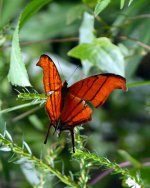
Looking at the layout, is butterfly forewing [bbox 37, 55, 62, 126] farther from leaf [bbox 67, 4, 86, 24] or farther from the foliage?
leaf [bbox 67, 4, 86, 24]

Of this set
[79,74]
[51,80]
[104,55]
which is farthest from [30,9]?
[79,74]

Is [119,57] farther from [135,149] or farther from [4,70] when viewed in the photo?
[135,149]

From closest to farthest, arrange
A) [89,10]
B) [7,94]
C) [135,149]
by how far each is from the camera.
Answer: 1. [89,10]
2. [7,94]
3. [135,149]

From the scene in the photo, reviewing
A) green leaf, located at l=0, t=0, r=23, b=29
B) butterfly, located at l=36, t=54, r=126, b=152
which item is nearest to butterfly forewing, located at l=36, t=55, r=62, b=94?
butterfly, located at l=36, t=54, r=126, b=152

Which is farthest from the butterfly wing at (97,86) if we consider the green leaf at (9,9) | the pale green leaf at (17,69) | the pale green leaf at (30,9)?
the green leaf at (9,9)

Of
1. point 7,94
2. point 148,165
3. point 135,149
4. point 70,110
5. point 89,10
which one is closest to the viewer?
point 70,110

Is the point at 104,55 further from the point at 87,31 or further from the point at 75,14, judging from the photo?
the point at 75,14

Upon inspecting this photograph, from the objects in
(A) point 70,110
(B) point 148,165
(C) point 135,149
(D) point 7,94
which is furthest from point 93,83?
(C) point 135,149
